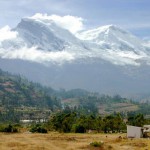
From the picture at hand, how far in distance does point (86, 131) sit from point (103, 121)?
673 centimetres

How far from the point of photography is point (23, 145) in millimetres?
77750

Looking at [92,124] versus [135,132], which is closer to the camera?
[135,132]

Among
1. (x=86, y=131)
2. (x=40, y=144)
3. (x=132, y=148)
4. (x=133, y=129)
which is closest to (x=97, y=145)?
(x=132, y=148)

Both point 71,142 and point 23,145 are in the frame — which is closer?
point 23,145

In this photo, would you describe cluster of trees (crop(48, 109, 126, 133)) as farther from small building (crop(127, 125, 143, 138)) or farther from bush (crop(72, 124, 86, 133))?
small building (crop(127, 125, 143, 138))

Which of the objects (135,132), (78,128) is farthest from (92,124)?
(135,132)

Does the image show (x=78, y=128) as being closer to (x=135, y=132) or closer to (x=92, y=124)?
(x=92, y=124)

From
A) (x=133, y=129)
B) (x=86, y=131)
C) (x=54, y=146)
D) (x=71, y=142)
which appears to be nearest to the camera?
(x=54, y=146)

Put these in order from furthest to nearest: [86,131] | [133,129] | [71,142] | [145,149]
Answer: [86,131] < [133,129] < [71,142] < [145,149]

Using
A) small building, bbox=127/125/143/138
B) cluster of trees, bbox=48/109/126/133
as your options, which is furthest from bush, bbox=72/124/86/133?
small building, bbox=127/125/143/138

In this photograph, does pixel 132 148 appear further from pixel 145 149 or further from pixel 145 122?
pixel 145 122

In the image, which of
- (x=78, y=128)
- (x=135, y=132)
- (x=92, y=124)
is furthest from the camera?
(x=92, y=124)

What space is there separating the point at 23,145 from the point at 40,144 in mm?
3441

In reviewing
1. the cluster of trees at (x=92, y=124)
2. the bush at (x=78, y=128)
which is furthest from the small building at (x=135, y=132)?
the cluster of trees at (x=92, y=124)
